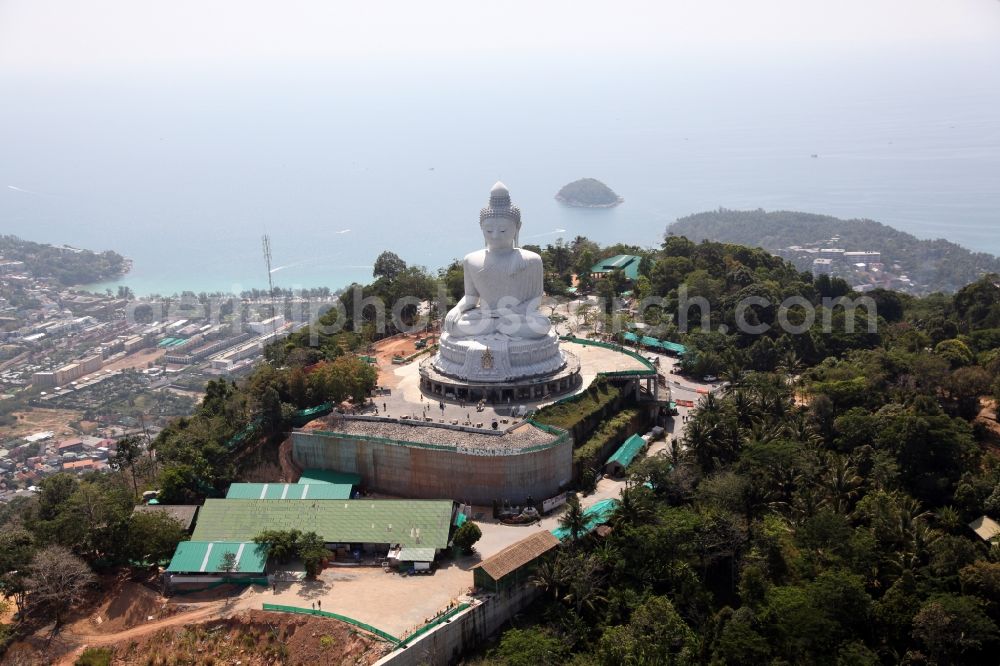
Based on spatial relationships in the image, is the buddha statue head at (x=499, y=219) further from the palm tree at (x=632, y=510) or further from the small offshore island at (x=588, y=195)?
the small offshore island at (x=588, y=195)

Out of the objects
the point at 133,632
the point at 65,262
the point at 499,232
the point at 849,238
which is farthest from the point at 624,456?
the point at 849,238

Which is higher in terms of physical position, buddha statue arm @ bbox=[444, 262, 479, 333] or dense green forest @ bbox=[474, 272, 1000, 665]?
buddha statue arm @ bbox=[444, 262, 479, 333]

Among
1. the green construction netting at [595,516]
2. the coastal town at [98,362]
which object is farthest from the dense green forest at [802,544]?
the coastal town at [98,362]

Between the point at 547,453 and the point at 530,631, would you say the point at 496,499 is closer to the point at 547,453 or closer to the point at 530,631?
the point at 547,453

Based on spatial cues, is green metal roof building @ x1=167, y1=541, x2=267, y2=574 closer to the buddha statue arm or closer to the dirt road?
→ the dirt road

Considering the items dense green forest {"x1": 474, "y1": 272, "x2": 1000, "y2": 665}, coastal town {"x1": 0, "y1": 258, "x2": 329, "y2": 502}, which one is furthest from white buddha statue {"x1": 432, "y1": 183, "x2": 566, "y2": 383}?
coastal town {"x1": 0, "y1": 258, "x2": 329, "y2": 502}

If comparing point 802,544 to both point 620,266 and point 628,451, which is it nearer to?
point 628,451

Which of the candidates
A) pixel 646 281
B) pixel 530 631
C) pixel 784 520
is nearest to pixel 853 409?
pixel 784 520
